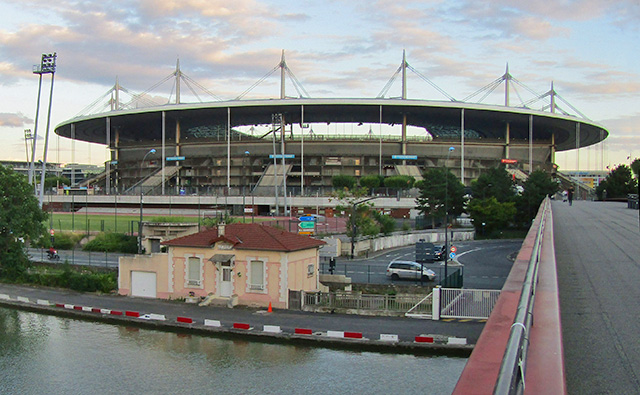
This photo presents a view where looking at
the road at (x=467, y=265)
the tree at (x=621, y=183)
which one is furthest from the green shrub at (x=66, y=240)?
the tree at (x=621, y=183)

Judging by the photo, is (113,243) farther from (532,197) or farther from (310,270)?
(532,197)

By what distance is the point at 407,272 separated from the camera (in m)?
38.1

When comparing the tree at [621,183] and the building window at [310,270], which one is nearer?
the building window at [310,270]

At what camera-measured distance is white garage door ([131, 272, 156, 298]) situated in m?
33.8

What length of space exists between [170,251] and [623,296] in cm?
2673

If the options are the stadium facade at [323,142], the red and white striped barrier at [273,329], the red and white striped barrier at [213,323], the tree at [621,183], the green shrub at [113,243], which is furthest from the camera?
the stadium facade at [323,142]

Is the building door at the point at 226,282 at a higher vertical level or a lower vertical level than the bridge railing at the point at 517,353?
lower

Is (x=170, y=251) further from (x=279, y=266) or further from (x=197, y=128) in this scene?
(x=197, y=128)

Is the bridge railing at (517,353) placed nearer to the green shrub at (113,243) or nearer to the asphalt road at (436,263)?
the asphalt road at (436,263)

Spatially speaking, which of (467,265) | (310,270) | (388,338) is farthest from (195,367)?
(467,265)

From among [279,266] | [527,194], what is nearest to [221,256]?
[279,266]

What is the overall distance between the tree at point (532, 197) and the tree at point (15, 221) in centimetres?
5047

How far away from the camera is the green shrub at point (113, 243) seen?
49.4 meters

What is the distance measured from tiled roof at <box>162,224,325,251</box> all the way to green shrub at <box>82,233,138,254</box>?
58.9 ft
